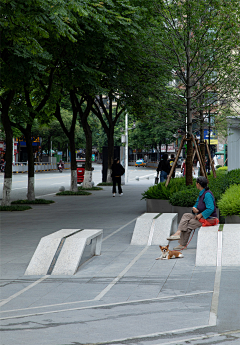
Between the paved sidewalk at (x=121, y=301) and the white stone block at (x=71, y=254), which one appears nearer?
the paved sidewalk at (x=121, y=301)

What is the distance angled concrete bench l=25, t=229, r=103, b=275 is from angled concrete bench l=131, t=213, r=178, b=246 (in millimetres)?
1855

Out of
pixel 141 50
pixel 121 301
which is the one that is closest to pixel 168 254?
pixel 121 301

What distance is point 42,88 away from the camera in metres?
21.4

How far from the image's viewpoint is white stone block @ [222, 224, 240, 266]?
315 inches

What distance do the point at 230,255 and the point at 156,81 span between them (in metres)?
9.26

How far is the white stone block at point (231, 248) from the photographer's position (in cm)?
801

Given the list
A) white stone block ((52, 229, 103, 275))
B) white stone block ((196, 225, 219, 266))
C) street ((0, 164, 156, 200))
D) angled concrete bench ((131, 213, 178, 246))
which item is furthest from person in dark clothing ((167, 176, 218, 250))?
street ((0, 164, 156, 200))

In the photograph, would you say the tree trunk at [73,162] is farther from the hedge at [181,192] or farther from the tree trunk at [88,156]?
the hedge at [181,192]

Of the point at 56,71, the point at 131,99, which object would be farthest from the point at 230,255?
the point at 56,71

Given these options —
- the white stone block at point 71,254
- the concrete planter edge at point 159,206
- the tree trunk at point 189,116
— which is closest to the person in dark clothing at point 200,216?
the white stone block at point 71,254

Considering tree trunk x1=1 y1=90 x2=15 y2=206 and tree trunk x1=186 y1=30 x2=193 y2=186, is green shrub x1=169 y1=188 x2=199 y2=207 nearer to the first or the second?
tree trunk x1=186 y1=30 x2=193 y2=186

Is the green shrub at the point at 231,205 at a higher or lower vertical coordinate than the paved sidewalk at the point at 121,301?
higher

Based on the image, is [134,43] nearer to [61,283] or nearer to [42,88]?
[42,88]

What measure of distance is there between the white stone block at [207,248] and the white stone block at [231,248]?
0.15 m
